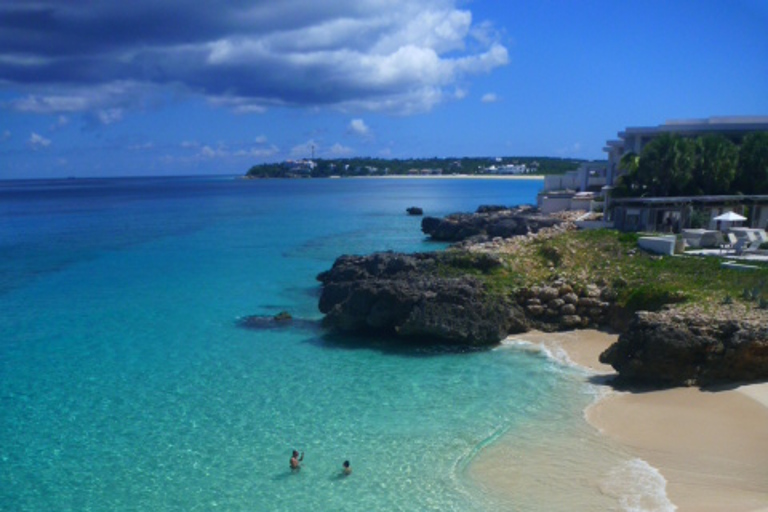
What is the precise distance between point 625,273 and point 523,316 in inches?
227

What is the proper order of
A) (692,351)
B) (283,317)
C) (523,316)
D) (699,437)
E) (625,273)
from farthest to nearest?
(283,317)
(625,273)
(523,316)
(692,351)
(699,437)

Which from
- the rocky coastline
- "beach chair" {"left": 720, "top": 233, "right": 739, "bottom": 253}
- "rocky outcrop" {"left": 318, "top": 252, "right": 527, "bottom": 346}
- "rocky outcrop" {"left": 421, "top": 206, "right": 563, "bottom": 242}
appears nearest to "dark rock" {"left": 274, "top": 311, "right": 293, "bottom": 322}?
"rocky outcrop" {"left": 318, "top": 252, "right": 527, "bottom": 346}

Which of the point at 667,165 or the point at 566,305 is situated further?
the point at 667,165

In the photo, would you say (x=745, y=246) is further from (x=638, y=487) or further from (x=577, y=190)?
(x=577, y=190)

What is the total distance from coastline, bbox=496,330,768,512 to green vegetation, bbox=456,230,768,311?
5387 mm

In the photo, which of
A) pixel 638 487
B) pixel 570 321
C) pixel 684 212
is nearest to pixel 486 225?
pixel 684 212

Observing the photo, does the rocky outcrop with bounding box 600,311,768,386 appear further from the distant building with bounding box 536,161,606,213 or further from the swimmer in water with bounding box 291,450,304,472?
the distant building with bounding box 536,161,606,213

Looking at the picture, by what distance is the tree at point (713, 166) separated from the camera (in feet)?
157

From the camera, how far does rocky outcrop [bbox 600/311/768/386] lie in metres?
20.4

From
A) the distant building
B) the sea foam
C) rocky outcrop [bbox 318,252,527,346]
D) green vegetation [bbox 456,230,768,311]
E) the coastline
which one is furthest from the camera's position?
the distant building

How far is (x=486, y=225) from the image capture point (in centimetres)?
6259

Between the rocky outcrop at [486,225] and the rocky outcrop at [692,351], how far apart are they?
99.6ft

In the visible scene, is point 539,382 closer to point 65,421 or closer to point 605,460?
point 605,460

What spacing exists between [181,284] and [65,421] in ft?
76.0
